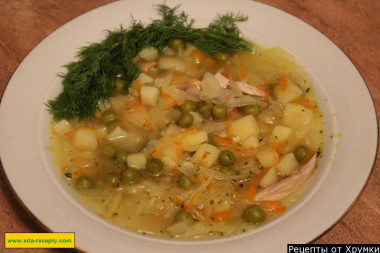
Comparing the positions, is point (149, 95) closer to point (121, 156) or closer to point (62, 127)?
point (121, 156)

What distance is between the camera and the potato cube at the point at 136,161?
362 centimetres

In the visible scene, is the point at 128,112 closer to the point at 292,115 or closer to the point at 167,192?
the point at 167,192

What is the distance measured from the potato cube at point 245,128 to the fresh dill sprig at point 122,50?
100cm

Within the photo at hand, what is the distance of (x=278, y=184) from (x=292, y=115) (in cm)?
81

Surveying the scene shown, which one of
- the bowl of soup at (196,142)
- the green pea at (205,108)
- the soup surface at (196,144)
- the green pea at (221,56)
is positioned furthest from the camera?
the green pea at (221,56)

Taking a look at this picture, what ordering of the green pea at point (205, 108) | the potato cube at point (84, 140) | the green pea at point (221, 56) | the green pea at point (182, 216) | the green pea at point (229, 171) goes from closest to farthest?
the green pea at point (182, 216), the green pea at point (229, 171), the potato cube at point (84, 140), the green pea at point (205, 108), the green pea at point (221, 56)

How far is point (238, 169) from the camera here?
3.60 metres

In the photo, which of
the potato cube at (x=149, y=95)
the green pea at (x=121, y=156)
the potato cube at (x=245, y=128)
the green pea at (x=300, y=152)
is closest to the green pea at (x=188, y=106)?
the potato cube at (x=149, y=95)

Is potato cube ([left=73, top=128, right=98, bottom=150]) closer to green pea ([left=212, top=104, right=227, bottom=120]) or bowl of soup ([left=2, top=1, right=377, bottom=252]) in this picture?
bowl of soup ([left=2, top=1, right=377, bottom=252])

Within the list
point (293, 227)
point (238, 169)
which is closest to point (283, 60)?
point (238, 169)

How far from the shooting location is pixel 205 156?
3604mm

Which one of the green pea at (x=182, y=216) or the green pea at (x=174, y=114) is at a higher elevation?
the green pea at (x=174, y=114)

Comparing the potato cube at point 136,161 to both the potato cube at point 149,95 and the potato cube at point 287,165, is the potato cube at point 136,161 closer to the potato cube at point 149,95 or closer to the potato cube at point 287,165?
the potato cube at point 149,95

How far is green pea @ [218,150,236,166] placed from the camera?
11.6ft
